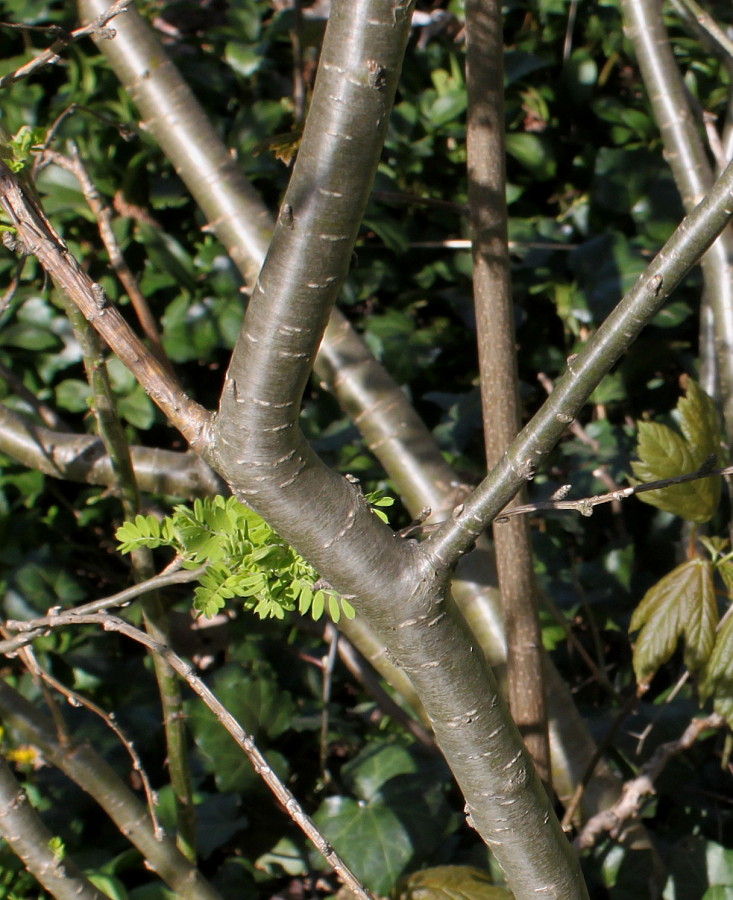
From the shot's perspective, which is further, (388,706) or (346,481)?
(388,706)

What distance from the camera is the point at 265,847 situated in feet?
5.10

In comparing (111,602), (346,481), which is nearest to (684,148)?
Answer: (346,481)

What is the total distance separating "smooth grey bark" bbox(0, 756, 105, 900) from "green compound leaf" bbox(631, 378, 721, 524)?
2.83 feet

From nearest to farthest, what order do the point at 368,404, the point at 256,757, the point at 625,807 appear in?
the point at 256,757 < the point at 625,807 < the point at 368,404

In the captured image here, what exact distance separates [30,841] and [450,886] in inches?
21.4

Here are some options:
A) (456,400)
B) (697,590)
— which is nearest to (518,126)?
(456,400)

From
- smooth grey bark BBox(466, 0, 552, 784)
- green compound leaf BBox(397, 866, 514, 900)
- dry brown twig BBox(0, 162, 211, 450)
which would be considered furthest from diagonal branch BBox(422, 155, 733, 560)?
green compound leaf BBox(397, 866, 514, 900)

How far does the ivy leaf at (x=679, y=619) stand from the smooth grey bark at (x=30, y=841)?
78 centimetres

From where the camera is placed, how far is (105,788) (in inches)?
42.2

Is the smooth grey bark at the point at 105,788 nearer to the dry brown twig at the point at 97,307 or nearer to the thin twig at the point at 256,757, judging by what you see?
the thin twig at the point at 256,757

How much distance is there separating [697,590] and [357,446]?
0.82 meters

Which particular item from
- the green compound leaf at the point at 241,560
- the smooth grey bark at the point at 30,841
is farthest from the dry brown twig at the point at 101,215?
the smooth grey bark at the point at 30,841

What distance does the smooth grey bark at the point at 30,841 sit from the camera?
930mm

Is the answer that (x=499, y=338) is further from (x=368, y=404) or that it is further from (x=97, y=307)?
(x=97, y=307)
